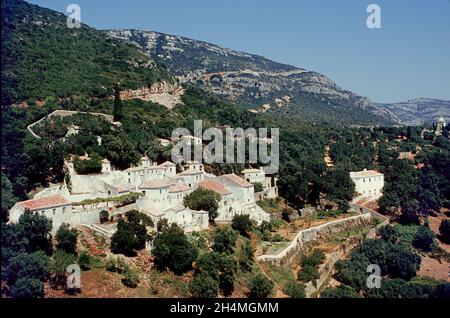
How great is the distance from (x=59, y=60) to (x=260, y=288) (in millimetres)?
52345

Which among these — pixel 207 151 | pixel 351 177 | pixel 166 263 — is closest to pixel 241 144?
pixel 207 151

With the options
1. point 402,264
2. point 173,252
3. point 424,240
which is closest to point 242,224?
point 173,252

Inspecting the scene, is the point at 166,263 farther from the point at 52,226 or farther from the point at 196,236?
the point at 52,226

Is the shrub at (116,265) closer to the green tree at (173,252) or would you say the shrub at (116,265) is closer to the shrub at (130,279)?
the shrub at (130,279)

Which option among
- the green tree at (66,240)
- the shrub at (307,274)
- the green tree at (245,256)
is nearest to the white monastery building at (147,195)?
the green tree at (66,240)

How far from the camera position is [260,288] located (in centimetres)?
3225

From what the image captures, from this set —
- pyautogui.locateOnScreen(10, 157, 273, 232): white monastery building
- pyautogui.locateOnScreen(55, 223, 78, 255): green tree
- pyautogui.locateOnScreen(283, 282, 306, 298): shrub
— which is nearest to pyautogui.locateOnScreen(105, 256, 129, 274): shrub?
pyautogui.locateOnScreen(55, 223, 78, 255): green tree

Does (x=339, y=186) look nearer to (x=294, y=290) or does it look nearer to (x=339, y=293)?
(x=339, y=293)

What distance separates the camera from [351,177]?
5975cm

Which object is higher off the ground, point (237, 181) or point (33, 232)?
point (237, 181)

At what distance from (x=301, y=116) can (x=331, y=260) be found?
101 m

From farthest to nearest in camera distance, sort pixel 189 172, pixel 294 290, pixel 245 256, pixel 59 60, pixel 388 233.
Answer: pixel 59 60 < pixel 388 233 < pixel 189 172 < pixel 245 256 < pixel 294 290

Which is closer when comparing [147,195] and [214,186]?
[147,195]

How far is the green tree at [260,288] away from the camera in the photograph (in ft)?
105
